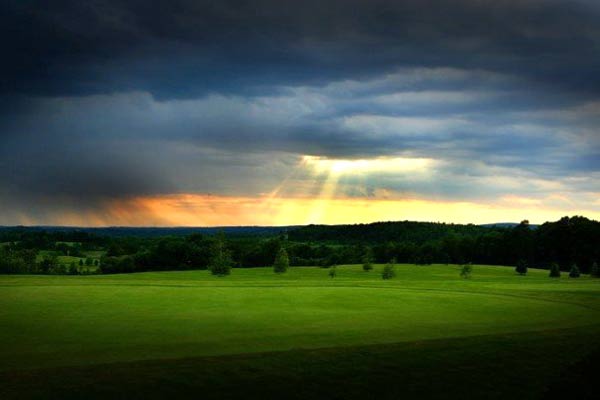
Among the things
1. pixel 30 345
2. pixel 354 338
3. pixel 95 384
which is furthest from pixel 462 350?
pixel 30 345

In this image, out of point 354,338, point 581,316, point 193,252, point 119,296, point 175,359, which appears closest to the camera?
point 175,359

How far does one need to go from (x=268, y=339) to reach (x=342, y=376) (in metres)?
7.15

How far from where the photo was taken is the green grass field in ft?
64.0

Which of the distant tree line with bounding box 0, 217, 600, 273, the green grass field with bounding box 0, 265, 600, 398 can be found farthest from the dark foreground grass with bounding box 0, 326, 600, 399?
the distant tree line with bounding box 0, 217, 600, 273

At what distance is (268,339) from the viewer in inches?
1045

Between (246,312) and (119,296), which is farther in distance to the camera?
(119,296)

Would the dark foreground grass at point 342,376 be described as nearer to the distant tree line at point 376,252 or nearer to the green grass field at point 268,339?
the green grass field at point 268,339

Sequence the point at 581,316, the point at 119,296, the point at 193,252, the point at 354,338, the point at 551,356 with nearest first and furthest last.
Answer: the point at 551,356 < the point at 354,338 < the point at 581,316 < the point at 119,296 < the point at 193,252

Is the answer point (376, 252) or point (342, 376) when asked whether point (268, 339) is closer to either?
point (342, 376)

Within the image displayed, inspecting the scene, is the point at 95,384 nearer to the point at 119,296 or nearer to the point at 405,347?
the point at 405,347

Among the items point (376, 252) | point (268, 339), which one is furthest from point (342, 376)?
point (376, 252)

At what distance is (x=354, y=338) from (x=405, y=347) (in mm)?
3036

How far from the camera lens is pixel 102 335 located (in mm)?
27156

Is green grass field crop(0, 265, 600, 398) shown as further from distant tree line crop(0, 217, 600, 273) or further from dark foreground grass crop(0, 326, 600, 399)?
distant tree line crop(0, 217, 600, 273)
